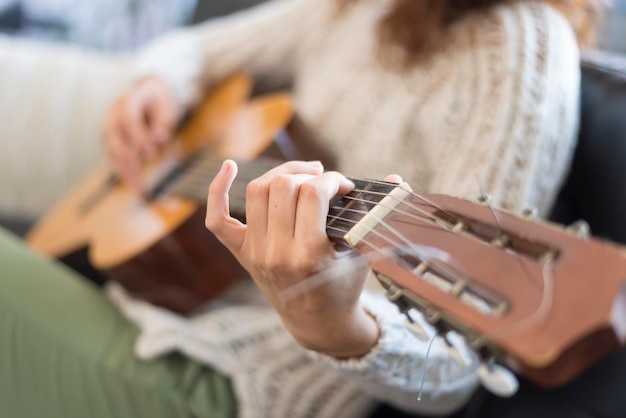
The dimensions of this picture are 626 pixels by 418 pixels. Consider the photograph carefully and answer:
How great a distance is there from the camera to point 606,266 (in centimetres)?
28

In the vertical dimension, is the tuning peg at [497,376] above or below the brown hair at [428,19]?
below

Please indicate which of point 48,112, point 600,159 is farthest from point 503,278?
point 48,112

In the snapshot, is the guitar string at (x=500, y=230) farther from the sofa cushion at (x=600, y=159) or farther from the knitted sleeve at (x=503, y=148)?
the sofa cushion at (x=600, y=159)

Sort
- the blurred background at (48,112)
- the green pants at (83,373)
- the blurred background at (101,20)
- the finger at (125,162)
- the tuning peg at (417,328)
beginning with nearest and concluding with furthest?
the tuning peg at (417,328) → the green pants at (83,373) → the finger at (125,162) → the blurred background at (48,112) → the blurred background at (101,20)

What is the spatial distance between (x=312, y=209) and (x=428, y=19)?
1.33 feet

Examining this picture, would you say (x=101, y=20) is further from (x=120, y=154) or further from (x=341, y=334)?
(x=341, y=334)

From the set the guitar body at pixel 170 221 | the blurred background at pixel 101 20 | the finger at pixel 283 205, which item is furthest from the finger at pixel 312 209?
the blurred background at pixel 101 20

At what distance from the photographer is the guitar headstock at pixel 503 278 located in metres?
0.27

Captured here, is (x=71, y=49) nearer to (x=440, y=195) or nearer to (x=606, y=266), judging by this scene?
(x=440, y=195)

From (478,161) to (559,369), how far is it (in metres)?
0.34

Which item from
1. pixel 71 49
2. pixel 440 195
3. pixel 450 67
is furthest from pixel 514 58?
pixel 71 49

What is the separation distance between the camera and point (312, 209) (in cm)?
40

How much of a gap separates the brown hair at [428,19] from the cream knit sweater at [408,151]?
17 mm

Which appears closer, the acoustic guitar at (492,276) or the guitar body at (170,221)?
the acoustic guitar at (492,276)
